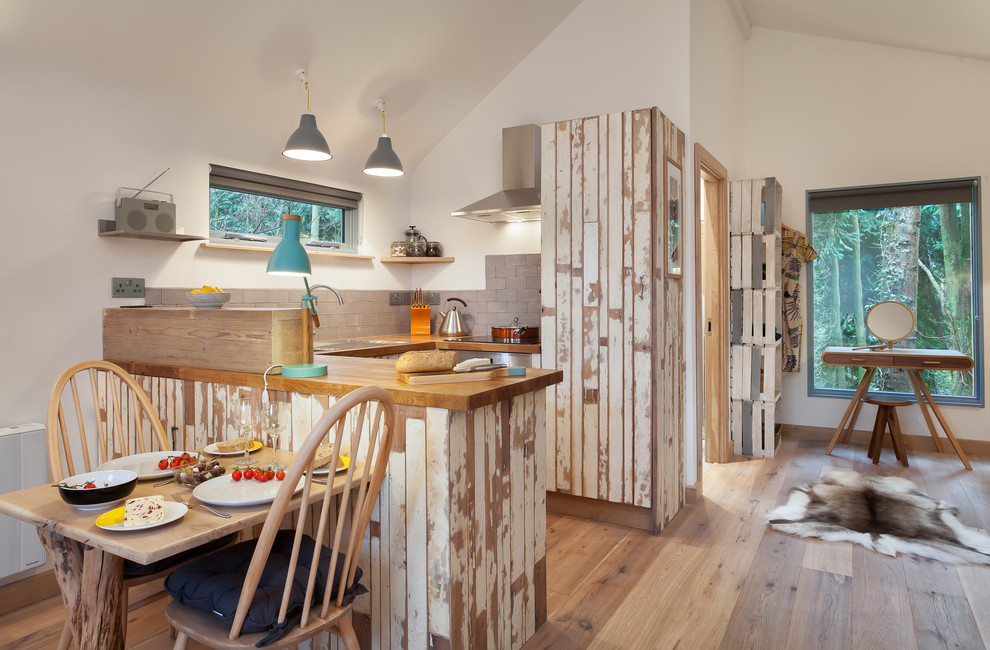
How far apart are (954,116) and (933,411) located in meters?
2.11


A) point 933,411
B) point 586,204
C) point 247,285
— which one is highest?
point 586,204

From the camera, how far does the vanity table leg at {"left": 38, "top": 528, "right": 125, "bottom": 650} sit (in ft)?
4.86

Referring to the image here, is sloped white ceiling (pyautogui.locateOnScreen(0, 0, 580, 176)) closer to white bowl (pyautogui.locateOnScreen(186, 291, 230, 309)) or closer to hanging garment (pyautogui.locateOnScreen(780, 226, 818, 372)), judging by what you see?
white bowl (pyautogui.locateOnScreen(186, 291, 230, 309))

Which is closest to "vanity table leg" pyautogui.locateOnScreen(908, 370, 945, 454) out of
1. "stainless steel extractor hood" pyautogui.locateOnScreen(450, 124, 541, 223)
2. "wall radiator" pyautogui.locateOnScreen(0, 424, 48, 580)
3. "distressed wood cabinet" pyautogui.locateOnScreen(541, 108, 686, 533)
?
"distressed wood cabinet" pyautogui.locateOnScreen(541, 108, 686, 533)

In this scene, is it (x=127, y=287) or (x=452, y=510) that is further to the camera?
(x=127, y=287)

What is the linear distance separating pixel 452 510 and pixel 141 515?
0.75 metres

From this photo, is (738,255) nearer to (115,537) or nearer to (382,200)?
(382,200)

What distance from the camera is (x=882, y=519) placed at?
324cm

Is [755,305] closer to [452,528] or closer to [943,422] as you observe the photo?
[943,422]

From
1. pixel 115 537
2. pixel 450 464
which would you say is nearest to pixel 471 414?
pixel 450 464

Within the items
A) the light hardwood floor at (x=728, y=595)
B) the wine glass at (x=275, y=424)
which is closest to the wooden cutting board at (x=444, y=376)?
the wine glass at (x=275, y=424)

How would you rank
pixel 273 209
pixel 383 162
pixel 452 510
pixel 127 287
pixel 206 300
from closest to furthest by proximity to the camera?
pixel 452 510 → pixel 206 300 → pixel 127 287 → pixel 383 162 → pixel 273 209

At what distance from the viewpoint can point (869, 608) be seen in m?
2.36

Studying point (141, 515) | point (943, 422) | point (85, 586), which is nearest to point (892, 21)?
point (943, 422)
